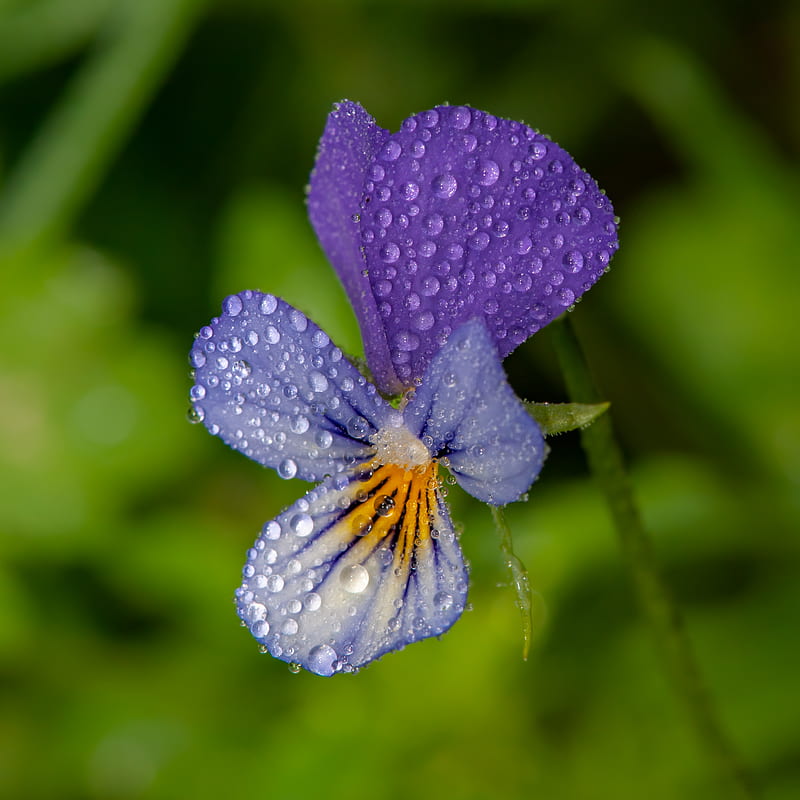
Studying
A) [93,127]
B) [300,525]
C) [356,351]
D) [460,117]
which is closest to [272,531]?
[300,525]

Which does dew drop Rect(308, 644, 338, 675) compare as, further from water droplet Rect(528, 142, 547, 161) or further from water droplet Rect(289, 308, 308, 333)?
water droplet Rect(528, 142, 547, 161)

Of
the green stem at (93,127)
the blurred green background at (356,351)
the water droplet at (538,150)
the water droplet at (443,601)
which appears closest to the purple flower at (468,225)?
the water droplet at (538,150)

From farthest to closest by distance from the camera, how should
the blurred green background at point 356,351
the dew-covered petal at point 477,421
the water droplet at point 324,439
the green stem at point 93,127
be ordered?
the green stem at point 93,127
the blurred green background at point 356,351
the water droplet at point 324,439
the dew-covered petal at point 477,421

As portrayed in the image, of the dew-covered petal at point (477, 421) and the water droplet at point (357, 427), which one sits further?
the water droplet at point (357, 427)

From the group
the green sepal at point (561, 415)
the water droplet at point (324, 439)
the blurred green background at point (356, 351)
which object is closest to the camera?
the green sepal at point (561, 415)

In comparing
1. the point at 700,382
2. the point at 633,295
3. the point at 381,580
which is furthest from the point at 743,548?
the point at 381,580

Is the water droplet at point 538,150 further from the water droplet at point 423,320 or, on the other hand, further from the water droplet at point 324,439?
the water droplet at point 324,439

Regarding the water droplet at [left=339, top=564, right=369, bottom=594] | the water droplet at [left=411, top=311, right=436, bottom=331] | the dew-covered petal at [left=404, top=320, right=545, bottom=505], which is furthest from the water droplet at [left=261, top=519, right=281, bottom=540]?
the water droplet at [left=411, top=311, right=436, bottom=331]

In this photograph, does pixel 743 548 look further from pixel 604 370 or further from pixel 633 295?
pixel 633 295
